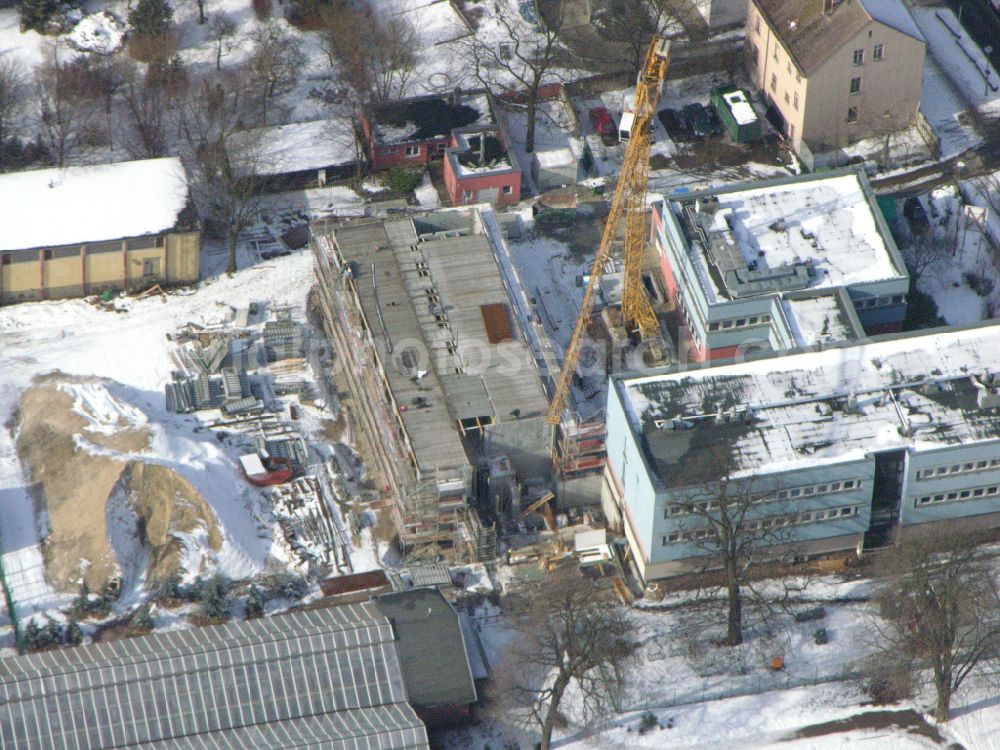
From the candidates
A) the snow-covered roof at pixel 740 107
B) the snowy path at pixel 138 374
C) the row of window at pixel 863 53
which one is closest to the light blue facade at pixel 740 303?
the row of window at pixel 863 53

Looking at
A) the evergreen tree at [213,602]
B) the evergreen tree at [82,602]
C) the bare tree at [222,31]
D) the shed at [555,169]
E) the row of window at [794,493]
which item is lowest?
the row of window at [794,493]

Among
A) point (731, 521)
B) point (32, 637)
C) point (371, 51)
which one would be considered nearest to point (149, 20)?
point (371, 51)

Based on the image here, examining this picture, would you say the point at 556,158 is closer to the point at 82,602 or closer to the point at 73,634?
the point at 82,602

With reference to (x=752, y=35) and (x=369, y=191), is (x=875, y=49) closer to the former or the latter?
(x=752, y=35)

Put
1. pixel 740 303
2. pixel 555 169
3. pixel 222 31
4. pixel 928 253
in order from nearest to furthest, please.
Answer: pixel 740 303 → pixel 928 253 → pixel 555 169 → pixel 222 31

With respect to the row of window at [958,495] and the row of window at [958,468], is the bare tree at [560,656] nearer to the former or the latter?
the row of window at [958,495]
